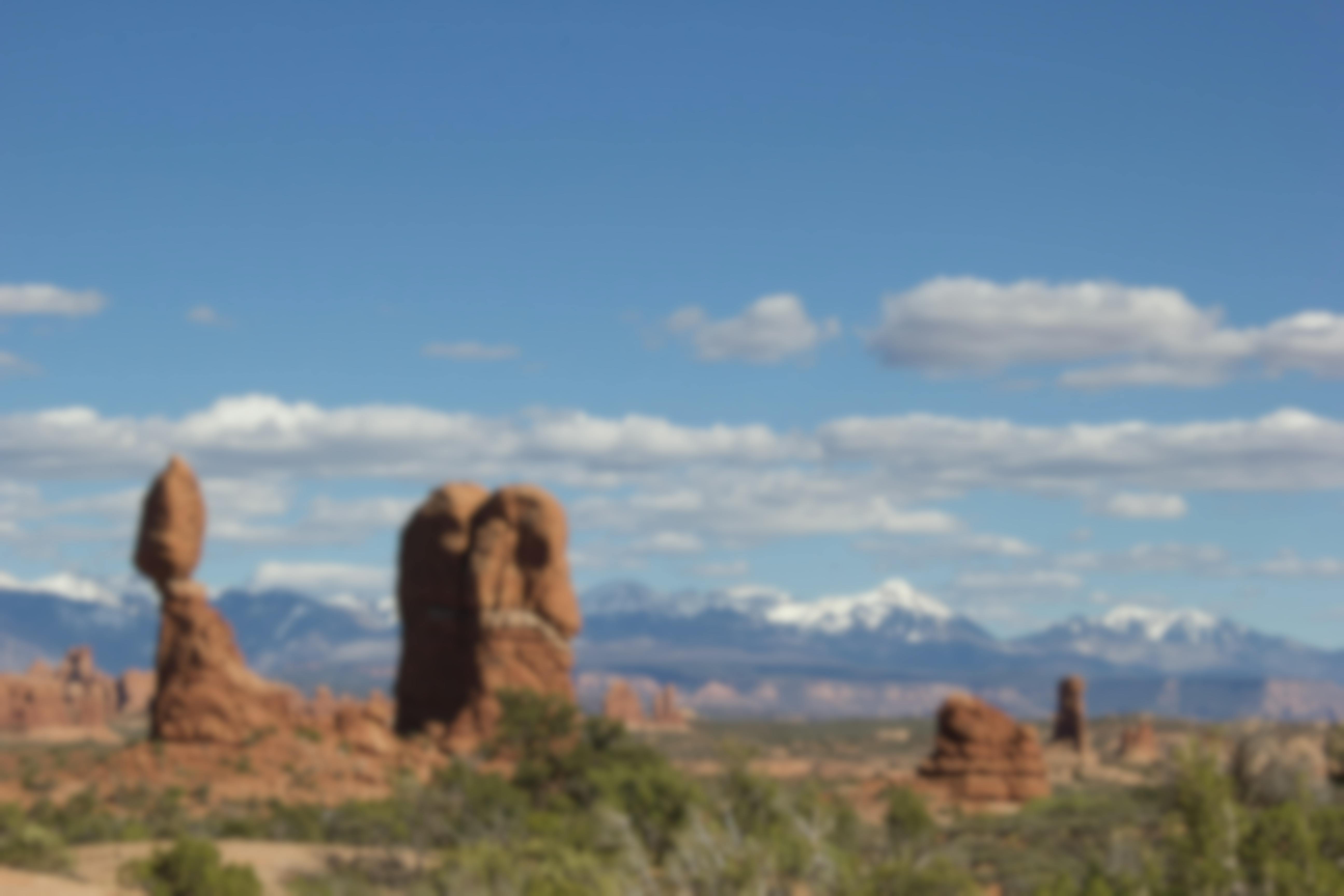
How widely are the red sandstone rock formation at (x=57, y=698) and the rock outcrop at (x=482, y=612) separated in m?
68.2

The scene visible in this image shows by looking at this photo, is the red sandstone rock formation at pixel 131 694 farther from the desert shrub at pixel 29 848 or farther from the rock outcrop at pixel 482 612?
the desert shrub at pixel 29 848

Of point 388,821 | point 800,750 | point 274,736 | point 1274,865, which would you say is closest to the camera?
point 1274,865

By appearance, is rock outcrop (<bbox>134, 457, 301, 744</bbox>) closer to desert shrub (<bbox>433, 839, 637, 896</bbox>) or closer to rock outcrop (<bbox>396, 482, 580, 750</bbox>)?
rock outcrop (<bbox>396, 482, 580, 750</bbox>)

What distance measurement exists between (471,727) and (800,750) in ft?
196

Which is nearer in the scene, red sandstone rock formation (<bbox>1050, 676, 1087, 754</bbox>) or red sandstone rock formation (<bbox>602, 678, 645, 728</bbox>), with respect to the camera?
red sandstone rock formation (<bbox>1050, 676, 1087, 754</bbox>)

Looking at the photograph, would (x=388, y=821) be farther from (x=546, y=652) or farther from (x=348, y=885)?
(x=546, y=652)

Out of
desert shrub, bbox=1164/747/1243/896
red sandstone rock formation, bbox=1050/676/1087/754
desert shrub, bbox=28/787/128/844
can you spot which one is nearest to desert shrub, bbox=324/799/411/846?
desert shrub, bbox=28/787/128/844

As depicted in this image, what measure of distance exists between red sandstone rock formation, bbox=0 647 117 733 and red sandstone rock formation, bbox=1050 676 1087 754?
70.1m

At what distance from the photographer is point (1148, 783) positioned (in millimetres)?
70000

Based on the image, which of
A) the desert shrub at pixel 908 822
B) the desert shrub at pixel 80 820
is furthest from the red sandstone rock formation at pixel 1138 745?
the desert shrub at pixel 80 820

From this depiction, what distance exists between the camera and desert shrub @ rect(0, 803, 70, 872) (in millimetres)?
31312

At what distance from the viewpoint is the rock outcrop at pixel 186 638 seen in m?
51.4

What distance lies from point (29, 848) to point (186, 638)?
66.4 ft

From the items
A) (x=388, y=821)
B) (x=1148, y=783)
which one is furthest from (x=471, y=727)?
(x=1148, y=783)
